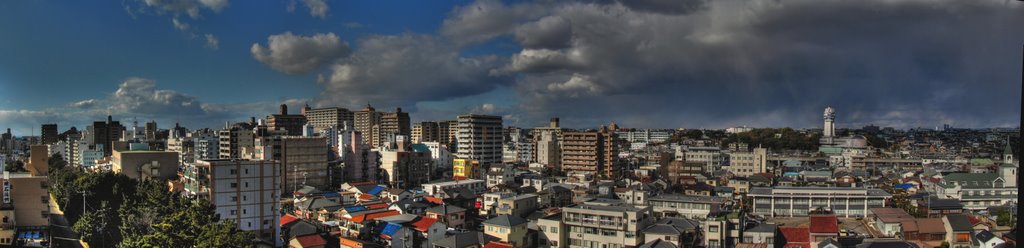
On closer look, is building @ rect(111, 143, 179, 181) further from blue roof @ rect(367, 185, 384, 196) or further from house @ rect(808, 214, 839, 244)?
house @ rect(808, 214, 839, 244)

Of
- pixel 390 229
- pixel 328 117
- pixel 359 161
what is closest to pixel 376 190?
pixel 359 161

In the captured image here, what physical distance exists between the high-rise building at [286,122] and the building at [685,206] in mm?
43877

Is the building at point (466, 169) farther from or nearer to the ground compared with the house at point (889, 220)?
farther from the ground

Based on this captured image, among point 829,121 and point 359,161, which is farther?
point 829,121

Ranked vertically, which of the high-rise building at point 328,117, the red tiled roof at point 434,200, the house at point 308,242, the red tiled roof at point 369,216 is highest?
the high-rise building at point 328,117

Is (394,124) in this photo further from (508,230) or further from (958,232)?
(958,232)

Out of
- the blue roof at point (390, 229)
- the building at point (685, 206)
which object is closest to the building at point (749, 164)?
Answer: the building at point (685, 206)

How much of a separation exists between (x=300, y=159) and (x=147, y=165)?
636 centimetres

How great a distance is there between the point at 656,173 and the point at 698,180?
5785mm

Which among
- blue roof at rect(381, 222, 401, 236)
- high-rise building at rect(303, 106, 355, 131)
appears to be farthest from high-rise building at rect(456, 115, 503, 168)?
high-rise building at rect(303, 106, 355, 131)

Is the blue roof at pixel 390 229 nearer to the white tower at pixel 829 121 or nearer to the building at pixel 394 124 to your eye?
the building at pixel 394 124

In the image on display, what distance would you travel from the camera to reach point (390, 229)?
1650 centimetres

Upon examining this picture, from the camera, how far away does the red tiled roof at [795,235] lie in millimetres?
17109

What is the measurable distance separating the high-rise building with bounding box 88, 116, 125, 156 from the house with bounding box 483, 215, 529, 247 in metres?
44.5
